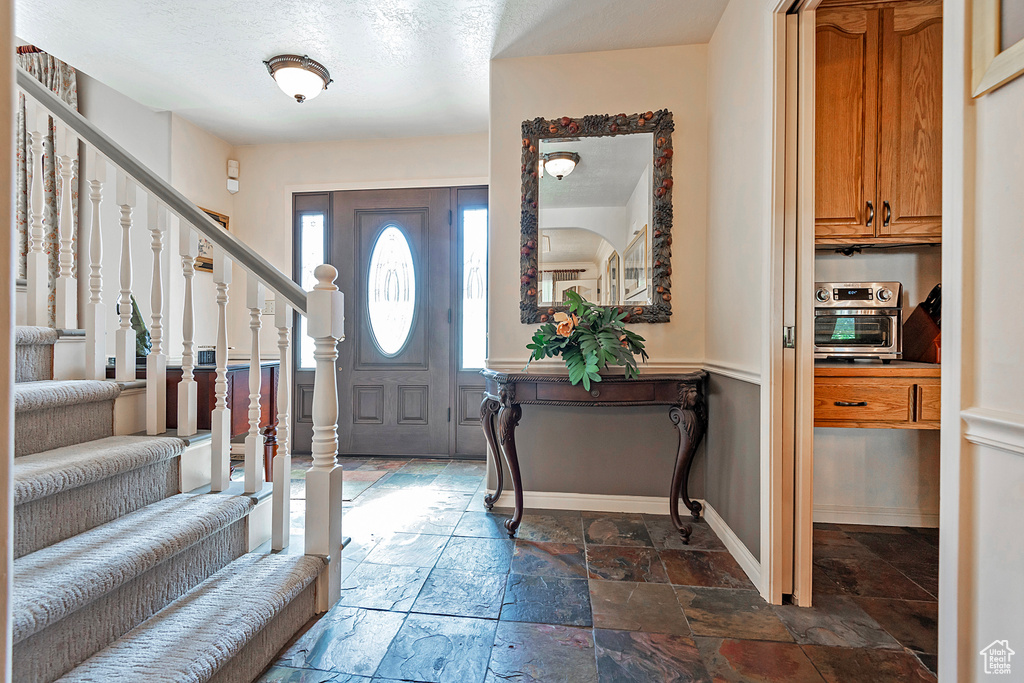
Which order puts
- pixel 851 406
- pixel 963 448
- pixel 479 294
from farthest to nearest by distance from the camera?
1. pixel 479 294
2. pixel 851 406
3. pixel 963 448

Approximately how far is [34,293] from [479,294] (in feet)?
7.91

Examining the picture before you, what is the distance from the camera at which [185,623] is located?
113cm

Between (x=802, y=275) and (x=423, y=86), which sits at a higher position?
(x=423, y=86)

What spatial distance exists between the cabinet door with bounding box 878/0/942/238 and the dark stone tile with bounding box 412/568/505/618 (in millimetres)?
2310

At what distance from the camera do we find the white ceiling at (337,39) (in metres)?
2.21

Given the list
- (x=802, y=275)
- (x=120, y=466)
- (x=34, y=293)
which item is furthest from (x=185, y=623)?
(x=802, y=275)

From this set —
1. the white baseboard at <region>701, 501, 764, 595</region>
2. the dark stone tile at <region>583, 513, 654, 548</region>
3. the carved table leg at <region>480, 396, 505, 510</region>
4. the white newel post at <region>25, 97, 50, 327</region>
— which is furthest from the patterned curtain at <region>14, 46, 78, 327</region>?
the white baseboard at <region>701, 501, 764, 595</region>

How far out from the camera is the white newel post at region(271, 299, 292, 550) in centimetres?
159

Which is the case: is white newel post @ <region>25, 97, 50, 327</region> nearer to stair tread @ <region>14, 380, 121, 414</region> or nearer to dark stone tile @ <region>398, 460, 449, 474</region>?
stair tread @ <region>14, 380, 121, 414</region>

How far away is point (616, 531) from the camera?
221cm

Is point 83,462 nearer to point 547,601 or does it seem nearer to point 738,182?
point 547,601

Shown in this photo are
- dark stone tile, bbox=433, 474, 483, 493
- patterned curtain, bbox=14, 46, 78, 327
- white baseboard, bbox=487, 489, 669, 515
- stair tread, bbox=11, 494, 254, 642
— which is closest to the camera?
stair tread, bbox=11, 494, 254, 642

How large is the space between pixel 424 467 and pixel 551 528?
1383 millimetres

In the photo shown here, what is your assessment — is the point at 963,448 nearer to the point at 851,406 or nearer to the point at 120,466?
the point at 851,406
